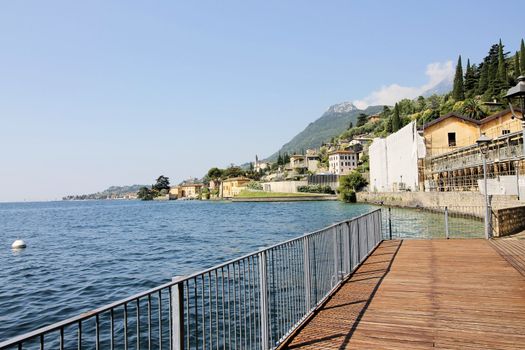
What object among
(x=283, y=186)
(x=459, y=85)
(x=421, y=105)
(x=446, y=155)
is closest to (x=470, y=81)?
(x=459, y=85)

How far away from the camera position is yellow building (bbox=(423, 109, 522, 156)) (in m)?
53.7

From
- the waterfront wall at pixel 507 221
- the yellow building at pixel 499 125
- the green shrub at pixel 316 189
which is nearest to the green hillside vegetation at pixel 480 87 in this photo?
the yellow building at pixel 499 125

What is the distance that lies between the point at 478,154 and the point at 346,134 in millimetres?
139529

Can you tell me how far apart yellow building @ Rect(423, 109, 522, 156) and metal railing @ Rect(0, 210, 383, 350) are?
4851 cm

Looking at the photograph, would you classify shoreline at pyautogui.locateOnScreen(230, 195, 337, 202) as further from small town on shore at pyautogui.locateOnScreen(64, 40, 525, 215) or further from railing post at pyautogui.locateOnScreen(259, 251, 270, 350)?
railing post at pyautogui.locateOnScreen(259, 251, 270, 350)

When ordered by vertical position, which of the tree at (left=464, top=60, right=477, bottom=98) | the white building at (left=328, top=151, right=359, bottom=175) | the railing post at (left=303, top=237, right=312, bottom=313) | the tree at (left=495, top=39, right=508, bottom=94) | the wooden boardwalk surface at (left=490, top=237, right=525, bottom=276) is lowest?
the wooden boardwalk surface at (left=490, top=237, right=525, bottom=276)

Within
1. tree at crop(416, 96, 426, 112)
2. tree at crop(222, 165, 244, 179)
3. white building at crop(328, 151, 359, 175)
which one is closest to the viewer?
tree at crop(416, 96, 426, 112)

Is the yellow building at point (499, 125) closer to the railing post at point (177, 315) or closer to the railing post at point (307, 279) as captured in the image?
the railing post at point (307, 279)

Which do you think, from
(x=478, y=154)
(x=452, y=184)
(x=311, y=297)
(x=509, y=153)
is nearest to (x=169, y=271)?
(x=311, y=297)

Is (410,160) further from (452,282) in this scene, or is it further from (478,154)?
(452,282)

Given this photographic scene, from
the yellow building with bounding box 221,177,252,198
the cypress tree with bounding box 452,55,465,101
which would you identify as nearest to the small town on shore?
the cypress tree with bounding box 452,55,465,101

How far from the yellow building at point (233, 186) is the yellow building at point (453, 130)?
9455cm

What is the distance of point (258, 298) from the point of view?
742cm

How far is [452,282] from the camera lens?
761 cm
